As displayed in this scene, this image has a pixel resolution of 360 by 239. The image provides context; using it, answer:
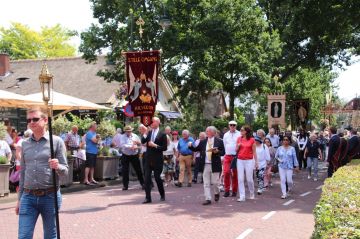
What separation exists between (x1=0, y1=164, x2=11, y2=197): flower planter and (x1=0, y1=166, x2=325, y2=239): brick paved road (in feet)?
2.26

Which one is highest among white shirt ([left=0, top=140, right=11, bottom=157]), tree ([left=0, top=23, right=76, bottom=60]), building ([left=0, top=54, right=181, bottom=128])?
tree ([left=0, top=23, right=76, bottom=60])

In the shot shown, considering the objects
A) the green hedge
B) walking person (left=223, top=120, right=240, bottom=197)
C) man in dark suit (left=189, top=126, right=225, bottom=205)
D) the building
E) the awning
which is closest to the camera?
the green hedge

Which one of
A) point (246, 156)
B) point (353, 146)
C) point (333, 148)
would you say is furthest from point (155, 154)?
point (353, 146)

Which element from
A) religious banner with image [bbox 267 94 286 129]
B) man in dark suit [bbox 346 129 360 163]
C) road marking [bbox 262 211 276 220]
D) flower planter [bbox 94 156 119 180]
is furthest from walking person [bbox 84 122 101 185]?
religious banner with image [bbox 267 94 286 129]

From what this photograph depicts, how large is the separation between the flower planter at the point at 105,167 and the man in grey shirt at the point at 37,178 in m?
11.8

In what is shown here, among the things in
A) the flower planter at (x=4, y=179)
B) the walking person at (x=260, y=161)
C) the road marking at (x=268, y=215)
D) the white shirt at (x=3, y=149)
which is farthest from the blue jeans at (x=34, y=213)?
the walking person at (x=260, y=161)

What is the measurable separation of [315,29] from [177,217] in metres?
15.4

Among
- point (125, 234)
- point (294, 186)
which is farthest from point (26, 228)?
point (294, 186)

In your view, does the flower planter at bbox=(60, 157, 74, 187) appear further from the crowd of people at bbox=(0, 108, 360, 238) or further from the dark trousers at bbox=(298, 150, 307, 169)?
the dark trousers at bbox=(298, 150, 307, 169)

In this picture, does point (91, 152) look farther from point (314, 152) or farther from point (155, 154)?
point (314, 152)

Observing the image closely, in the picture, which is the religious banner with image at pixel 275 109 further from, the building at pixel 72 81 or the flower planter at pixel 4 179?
the flower planter at pixel 4 179

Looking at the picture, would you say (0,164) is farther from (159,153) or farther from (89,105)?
(89,105)

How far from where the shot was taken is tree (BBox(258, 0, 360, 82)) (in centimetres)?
2084

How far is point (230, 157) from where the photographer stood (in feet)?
43.6
